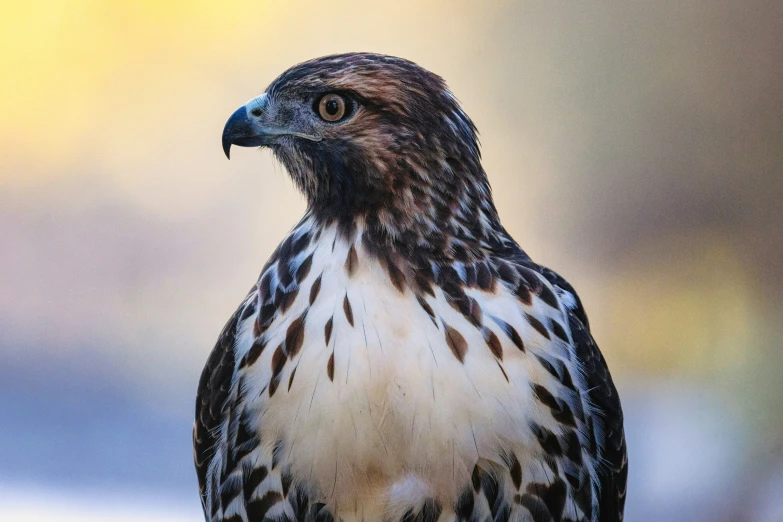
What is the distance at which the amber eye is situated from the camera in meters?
1.58

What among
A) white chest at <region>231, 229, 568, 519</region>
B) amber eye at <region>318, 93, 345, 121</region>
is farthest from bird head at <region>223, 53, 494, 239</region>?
white chest at <region>231, 229, 568, 519</region>

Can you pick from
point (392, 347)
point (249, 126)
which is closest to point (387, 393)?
point (392, 347)

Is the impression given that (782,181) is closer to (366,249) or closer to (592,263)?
(592,263)

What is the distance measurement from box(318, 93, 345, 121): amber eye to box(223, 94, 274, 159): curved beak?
0.31 ft

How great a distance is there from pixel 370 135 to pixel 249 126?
23 cm

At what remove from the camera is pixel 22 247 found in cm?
298

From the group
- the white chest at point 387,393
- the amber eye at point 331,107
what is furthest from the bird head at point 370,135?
the white chest at point 387,393

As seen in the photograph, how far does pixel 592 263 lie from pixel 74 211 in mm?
1662

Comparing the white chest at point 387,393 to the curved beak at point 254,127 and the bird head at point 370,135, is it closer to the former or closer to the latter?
the bird head at point 370,135

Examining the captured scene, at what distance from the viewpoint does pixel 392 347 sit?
148cm

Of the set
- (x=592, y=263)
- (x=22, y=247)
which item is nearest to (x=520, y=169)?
(x=592, y=263)

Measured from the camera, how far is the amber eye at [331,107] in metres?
1.58

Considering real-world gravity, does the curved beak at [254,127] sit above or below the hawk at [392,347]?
above

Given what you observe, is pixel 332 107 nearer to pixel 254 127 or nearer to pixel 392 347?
pixel 254 127
